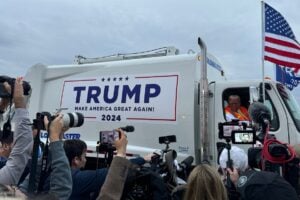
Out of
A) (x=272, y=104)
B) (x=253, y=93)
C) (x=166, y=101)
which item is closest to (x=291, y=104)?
(x=272, y=104)

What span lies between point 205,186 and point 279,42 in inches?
247

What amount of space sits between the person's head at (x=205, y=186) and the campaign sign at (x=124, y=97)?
180 inches

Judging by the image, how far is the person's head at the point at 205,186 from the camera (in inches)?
93.7

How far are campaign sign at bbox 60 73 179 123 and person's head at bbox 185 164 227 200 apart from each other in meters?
4.58

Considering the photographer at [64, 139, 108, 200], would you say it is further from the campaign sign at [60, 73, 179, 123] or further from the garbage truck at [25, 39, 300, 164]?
the campaign sign at [60, 73, 179, 123]

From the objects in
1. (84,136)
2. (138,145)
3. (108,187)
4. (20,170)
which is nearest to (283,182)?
(108,187)

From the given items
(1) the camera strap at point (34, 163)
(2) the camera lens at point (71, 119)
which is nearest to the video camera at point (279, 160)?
(2) the camera lens at point (71, 119)

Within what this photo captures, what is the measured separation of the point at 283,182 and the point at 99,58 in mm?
6897

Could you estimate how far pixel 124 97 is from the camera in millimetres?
7566

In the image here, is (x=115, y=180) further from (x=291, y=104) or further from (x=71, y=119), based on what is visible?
(x=291, y=104)

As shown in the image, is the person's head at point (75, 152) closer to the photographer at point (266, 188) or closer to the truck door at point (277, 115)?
the photographer at point (266, 188)

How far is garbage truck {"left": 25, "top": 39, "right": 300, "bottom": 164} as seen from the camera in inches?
271

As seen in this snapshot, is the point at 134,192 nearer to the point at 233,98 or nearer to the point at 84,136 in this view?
the point at 233,98

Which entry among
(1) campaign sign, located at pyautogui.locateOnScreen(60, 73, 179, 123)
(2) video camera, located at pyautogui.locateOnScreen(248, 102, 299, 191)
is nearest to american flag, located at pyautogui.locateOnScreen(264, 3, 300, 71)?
(1) campaign sign, located at pyautogui.locateOnScreen(60, 73, 179, 123)
